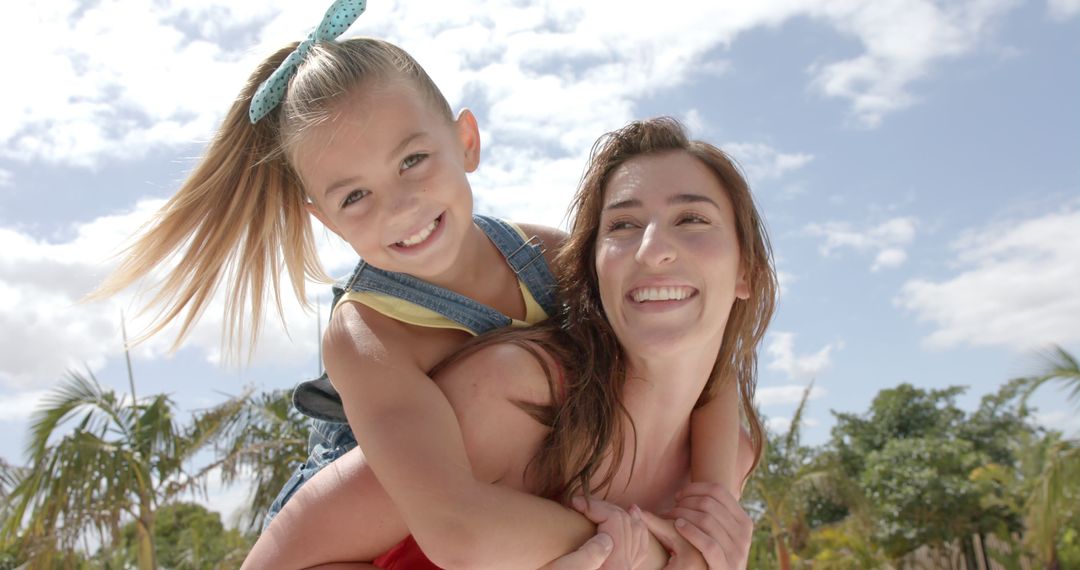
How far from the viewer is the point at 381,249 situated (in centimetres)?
238

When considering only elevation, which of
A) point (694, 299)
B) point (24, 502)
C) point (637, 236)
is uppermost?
point (24, 502)

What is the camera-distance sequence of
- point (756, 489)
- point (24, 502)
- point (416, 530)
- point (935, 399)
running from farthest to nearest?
point (935, 399) < point (756, 489) < point (24, 502) < point (416, 530)

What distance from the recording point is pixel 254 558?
7.41 ft

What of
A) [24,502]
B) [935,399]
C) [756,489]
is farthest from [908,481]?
[24,502]

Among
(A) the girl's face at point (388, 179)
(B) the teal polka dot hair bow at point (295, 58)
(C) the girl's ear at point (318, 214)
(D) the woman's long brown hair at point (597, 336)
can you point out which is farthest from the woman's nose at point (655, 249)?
(B) the teal polka dot hair bow at point (295, 58)

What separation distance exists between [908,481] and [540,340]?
27.2m

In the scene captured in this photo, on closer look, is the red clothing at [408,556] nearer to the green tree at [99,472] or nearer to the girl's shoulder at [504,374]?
the girl's shoulder at [504,374]

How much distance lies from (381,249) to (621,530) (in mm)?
894

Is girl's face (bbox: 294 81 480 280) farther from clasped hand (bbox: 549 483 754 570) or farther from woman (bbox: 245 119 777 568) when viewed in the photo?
clasped hand (bbox: 549 483 754 570)

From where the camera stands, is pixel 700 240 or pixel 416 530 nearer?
pixel 416 530

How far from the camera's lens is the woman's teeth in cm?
236

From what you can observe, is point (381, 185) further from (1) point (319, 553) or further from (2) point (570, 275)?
(1) point (319, 553)

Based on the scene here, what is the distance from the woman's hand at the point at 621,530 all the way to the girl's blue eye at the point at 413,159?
91 cm

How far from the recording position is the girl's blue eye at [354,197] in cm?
235
